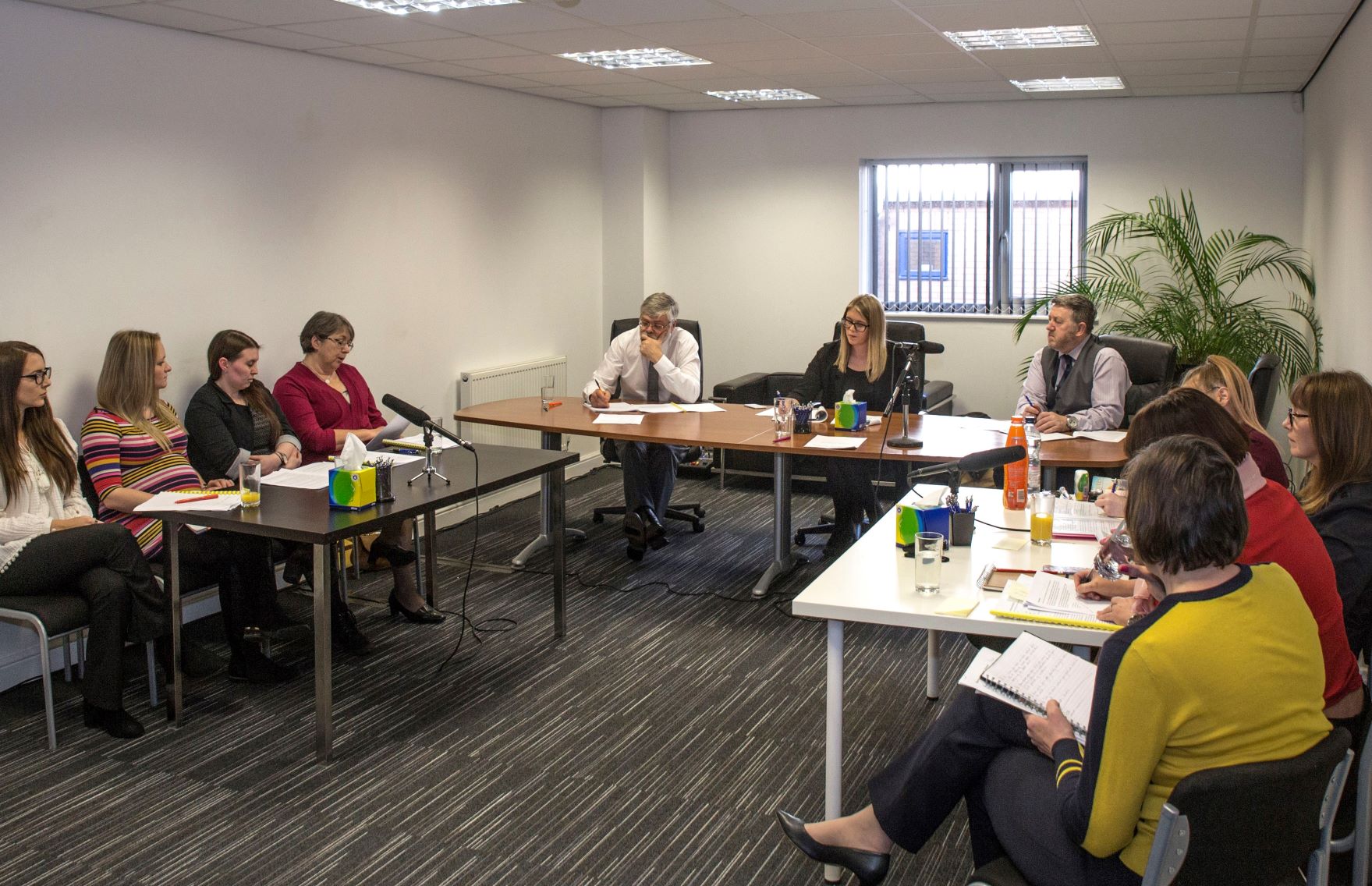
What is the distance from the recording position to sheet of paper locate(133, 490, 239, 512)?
11.6 feet

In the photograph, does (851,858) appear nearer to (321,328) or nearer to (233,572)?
(233,572)

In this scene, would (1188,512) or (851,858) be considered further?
(851,858)

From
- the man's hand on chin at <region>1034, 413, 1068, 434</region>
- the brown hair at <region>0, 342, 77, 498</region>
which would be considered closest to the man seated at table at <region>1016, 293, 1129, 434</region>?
the man's hand on chin at <region>1034, 413, 1068, 434</region>

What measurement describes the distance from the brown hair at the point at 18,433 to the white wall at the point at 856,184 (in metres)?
4.98

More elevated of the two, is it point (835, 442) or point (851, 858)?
point (835, 442)

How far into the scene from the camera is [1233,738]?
172 cm

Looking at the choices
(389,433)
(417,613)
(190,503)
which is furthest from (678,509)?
(190,503)

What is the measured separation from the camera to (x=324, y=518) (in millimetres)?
3469

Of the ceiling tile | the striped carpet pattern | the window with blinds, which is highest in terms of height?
the ceiling tile

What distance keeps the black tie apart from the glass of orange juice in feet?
10.0

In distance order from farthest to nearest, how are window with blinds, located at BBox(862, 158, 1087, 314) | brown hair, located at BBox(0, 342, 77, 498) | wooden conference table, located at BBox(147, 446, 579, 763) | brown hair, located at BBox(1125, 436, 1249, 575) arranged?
window with blinds, located at BBox(862, 158, 1087, 314) → brown hair, located at BBox(0, 342, 77, 498) → wooden conference table, located at BBox(147, 446, 579, 763) → brown hair, located at BBox(1125, 436, 1249, 575)

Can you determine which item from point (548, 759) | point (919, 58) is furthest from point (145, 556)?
point (919, 58)

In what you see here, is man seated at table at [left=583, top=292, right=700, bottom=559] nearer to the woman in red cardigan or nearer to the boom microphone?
the woman in red cardigan

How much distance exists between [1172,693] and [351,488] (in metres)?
2.56
